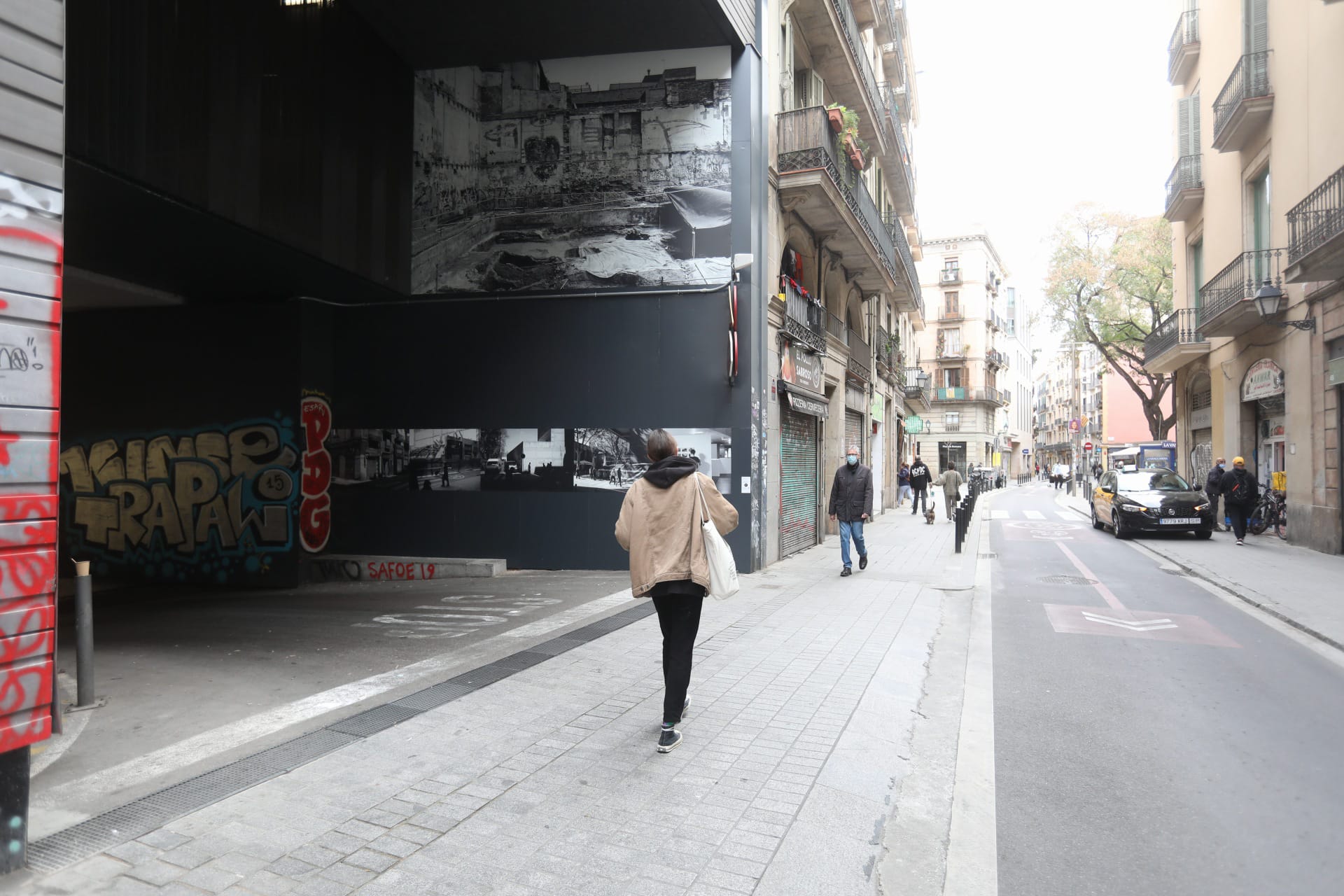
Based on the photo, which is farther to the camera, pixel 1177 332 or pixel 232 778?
pixel 1177 332

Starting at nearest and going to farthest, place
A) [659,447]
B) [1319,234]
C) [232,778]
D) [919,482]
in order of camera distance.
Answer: [232,778]
[659,447]
[1319,234]
[919,482]

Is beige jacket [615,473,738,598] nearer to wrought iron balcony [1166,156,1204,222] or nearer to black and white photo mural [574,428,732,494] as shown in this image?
black and white photo mural [574,428,732,494]

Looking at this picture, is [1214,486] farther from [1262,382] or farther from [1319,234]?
[1319,234]

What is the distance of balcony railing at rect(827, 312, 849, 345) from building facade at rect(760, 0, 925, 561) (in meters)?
0.06

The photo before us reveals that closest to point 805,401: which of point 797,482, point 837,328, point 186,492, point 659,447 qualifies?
point 797,482

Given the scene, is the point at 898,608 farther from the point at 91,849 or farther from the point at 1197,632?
the point at 91,849

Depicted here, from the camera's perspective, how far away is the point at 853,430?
70.0 ft

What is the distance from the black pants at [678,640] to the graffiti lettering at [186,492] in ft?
30.2

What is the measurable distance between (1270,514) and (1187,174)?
1067 cm

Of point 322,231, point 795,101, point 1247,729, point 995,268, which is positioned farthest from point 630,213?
point 995,268

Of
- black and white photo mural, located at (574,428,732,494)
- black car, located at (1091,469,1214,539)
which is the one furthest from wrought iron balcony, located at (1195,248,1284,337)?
black and white photo mural, located at (574,428,732,494)

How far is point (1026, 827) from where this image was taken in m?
3.65

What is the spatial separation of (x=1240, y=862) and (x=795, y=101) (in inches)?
620

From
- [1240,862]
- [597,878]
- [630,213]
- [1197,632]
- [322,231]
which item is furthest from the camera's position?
[630,213]
